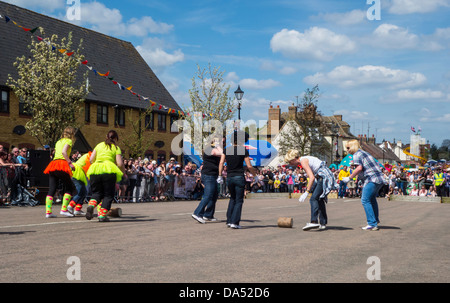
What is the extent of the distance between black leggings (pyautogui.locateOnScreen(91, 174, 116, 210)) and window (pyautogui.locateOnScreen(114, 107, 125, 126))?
31.2m

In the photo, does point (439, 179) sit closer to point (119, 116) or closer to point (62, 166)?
point (62, 166)

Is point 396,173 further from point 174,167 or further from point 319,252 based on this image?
point 319,252

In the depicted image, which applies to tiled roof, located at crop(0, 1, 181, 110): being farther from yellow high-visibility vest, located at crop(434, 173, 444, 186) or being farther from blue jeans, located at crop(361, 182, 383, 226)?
blue jeans, located at crop(361, 182, 383, 226)

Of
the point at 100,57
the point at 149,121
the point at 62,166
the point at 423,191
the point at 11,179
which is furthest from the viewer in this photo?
the point at 149,121

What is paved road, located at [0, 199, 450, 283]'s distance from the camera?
5.63 m

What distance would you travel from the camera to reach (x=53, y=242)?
7.91 meters

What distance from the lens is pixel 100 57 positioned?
43500mm

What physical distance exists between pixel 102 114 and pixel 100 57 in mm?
5843

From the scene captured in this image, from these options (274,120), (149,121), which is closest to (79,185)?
(149,121)

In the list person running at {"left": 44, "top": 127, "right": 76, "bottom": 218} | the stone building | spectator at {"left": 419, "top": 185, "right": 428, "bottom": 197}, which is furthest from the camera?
the stone building

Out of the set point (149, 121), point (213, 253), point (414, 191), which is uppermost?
point (149, 121)

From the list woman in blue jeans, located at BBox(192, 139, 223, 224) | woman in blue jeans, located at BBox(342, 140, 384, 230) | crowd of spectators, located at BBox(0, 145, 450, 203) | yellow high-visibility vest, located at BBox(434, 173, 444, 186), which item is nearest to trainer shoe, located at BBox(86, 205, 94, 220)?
woman in blue jeans, located at BBox(192, 139, 223, 224)

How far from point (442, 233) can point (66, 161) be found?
27.0ft
